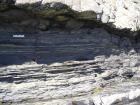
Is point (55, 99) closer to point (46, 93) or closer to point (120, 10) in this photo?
A: point (46, 93)

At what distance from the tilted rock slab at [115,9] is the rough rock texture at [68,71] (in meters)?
0.57

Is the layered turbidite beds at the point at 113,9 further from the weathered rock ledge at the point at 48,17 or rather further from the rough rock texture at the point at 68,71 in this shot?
the rough rock texture at the point at 68,71

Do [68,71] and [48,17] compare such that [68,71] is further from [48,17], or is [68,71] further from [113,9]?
[113,9]

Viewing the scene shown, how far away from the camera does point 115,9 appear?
12.9 meters

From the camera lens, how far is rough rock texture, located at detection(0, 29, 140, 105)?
1054 cm

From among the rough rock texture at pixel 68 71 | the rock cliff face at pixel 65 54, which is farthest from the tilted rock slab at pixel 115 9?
the rough rock texture at pixel 68 71

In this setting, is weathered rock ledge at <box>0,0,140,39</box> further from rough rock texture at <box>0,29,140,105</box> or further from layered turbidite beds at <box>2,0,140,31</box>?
rough rock texture at <box>0,29,140,105</box>

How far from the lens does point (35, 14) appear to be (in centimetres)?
1095

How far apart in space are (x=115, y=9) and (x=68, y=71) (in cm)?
304

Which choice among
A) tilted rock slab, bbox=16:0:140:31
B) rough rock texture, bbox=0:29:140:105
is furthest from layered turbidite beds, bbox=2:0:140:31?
rough rock texture, bbox=0:29:140:105

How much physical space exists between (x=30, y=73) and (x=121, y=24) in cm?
380

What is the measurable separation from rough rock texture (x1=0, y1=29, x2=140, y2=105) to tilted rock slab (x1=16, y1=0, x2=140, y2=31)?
0.57m

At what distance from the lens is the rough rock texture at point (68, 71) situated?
415 inches

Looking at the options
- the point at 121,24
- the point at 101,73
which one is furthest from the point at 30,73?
the point at 121,24
